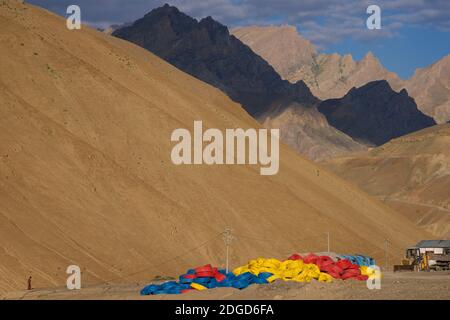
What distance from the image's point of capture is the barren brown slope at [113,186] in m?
46.3

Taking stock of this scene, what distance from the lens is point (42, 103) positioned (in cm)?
5656

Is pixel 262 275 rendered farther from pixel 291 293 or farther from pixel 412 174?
pixel 412 174

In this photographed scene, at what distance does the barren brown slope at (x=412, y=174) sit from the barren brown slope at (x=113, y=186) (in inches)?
2300

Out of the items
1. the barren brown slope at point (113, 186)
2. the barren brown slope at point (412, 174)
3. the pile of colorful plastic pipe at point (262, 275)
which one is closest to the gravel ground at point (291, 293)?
the pile of colorful plastic pipe at point (262, 275)

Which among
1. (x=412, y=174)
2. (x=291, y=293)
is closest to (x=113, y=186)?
→ (x=291, y=293)

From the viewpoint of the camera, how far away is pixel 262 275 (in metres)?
37.6

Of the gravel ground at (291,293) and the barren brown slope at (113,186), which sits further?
the barren brown slope at (113,186)

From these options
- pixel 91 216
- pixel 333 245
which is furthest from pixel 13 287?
pixel 333 245

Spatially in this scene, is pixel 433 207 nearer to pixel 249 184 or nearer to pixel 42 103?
pixel 249 184

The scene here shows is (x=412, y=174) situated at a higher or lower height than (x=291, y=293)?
higher

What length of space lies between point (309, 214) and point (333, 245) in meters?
3.12

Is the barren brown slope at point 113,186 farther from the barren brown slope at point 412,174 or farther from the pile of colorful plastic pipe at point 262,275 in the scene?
the barren brown slope at point 412,174

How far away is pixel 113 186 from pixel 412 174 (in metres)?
111

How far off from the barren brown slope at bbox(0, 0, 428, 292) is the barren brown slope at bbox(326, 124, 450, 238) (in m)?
58.4
